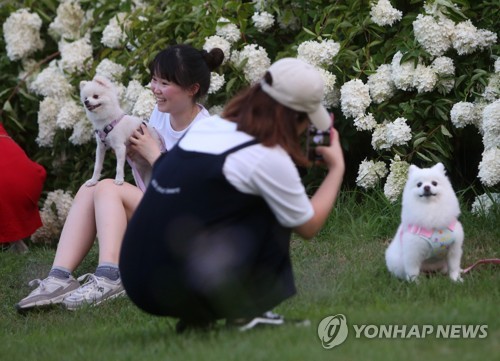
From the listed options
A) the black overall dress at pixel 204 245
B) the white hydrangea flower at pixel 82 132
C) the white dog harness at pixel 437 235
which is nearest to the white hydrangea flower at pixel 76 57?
the white hydrangea flower at pixel 82 132

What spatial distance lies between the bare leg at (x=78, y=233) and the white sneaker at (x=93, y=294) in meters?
0.18

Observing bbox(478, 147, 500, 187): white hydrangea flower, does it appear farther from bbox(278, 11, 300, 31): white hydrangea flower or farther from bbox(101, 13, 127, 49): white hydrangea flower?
bbox(101, 13, 127, 49): white hydrangea flower

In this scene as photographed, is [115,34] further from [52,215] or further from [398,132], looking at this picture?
[398,132]

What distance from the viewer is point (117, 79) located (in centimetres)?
692

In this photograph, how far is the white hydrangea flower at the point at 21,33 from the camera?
754 cm

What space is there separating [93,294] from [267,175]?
200 centimetres

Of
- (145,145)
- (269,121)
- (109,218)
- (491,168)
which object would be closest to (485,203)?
(491,168)

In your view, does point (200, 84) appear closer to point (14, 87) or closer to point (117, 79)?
point (117, 79)

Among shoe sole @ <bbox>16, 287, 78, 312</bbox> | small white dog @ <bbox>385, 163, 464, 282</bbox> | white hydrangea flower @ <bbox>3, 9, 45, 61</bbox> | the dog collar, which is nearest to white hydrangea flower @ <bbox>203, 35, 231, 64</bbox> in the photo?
the dog collar

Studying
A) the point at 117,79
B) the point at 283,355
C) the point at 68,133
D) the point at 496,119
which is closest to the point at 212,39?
the point at 117,79

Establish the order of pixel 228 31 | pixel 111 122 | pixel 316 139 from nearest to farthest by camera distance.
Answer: pixel 316 139
pixel 111 122
pixel 228 31

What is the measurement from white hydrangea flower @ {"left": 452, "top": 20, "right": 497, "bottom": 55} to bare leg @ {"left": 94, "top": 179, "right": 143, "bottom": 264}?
Result: 2.17m

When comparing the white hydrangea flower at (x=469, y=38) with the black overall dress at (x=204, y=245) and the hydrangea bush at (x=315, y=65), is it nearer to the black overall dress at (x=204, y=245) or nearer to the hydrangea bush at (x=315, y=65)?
the hydrangea bush at (x=315, y=65)

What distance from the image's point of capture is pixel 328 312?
4.07 meters
